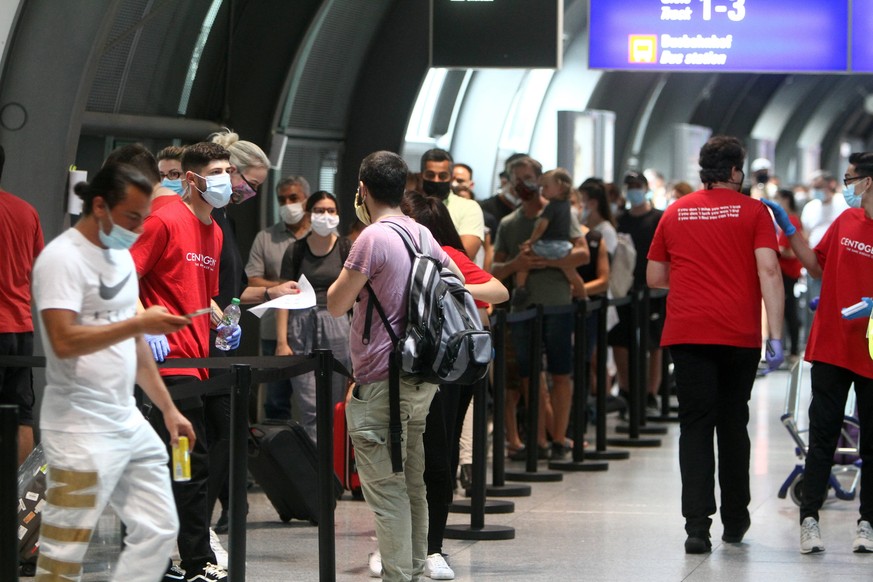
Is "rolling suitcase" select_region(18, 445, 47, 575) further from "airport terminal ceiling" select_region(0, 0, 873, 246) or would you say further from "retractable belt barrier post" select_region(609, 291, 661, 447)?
"retractable belt barrier post" select_region(609, 291, 661, 447)

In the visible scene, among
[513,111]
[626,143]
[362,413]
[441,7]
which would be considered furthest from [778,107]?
[362,413]

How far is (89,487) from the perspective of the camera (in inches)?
187

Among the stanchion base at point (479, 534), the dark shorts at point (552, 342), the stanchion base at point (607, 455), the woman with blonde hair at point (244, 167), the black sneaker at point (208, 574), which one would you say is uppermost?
the woman with blonde hair at point (244, 167)

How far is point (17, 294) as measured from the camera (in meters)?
7.45

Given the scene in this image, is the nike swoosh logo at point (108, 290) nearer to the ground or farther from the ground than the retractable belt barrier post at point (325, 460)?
farther from the ground

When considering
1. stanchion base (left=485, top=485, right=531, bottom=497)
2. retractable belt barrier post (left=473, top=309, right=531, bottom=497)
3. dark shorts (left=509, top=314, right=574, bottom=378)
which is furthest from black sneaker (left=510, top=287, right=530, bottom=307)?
stanchion base (left=485, top=485, right=531, bottom=497)

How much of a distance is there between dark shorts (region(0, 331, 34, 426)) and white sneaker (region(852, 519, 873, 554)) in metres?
3.98

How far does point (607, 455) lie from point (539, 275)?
143cm

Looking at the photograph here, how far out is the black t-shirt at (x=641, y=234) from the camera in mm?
13305

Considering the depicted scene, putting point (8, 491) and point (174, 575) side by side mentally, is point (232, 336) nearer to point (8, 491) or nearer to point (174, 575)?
point (174, 575)

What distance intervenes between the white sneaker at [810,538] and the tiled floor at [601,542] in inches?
2.2

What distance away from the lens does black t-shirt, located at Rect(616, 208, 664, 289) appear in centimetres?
Answer: 1330

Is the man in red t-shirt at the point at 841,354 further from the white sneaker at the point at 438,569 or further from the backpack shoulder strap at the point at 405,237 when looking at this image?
the backpack shoulder strap at the point at 405,237

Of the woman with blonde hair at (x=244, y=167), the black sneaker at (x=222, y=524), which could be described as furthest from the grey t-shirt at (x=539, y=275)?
the woman with blonde hair at (x=244, y=167)
